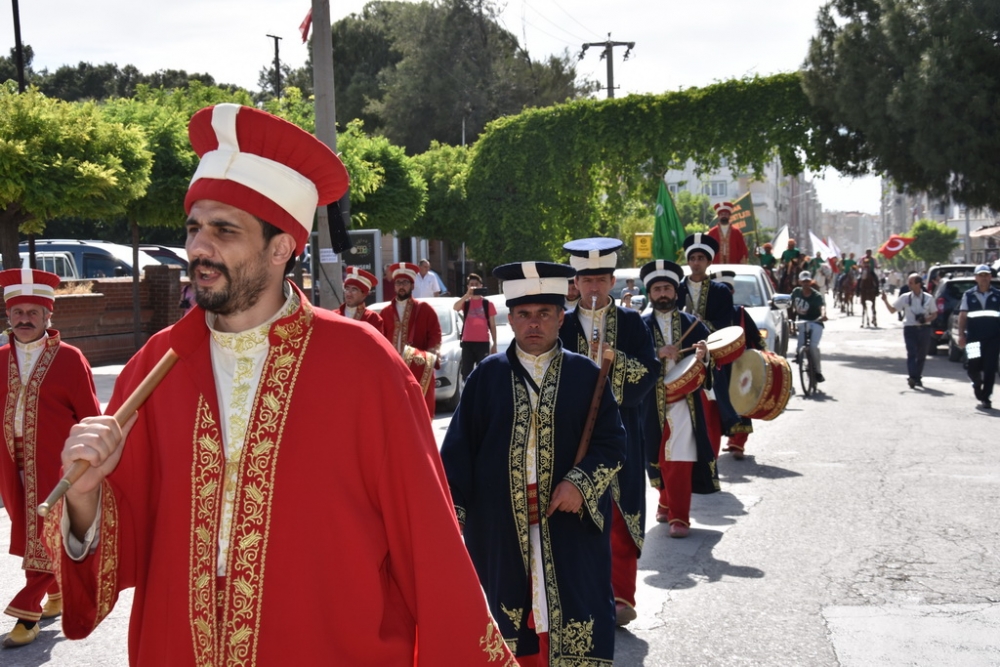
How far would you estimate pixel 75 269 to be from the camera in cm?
2880

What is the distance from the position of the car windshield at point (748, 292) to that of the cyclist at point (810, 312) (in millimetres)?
553

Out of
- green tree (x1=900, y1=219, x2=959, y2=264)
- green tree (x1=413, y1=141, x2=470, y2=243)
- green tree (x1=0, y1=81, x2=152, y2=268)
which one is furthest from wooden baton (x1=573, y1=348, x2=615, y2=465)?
green tree (x1=900, y1=219, x2=959, y2=264)

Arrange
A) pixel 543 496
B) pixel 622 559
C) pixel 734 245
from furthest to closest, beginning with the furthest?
pixel 734 245, pixel 622 559, pixel 543 496

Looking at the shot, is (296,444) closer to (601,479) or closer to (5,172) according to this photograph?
(601,479)

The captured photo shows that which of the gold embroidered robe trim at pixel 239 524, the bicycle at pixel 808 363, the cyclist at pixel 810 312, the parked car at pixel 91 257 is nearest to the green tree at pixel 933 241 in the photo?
the parked car at pixel 91 257

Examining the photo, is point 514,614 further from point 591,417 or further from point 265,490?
point 265,490

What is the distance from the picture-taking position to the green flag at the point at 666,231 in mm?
27656

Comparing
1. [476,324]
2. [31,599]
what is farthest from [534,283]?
[476,324]

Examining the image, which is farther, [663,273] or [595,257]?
[663,273]

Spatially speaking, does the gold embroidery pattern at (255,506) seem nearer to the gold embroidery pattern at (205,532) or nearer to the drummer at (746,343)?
the gold embroidery pattern at (205,532)

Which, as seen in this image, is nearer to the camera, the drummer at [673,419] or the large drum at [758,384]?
the drummer at [673,419]

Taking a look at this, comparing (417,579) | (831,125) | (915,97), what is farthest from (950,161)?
(417,579)

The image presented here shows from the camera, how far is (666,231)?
2828cm

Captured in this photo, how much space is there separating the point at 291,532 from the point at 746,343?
27.2ft
